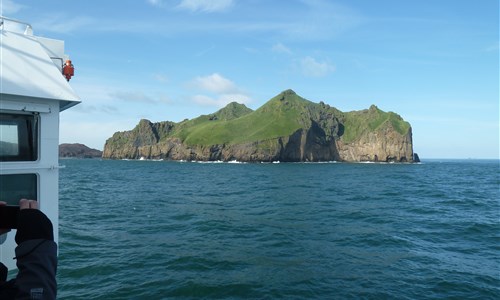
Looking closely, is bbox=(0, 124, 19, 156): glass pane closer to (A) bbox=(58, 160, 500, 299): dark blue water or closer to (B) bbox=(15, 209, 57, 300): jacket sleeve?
(B) bbox=(15, 209, 57, 300): jacket sleeve

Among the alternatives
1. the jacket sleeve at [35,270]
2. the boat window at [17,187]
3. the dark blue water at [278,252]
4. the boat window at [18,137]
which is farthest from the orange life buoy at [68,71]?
the dark blue water at [278,252]

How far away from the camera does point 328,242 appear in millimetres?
20875

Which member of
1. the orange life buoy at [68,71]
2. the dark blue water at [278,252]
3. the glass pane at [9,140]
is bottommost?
the dark blue water at [278,252]

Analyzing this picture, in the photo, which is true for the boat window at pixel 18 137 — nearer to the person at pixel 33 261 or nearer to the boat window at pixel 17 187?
the boat window at pixel 17 187

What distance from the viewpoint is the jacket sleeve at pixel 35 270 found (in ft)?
9.48

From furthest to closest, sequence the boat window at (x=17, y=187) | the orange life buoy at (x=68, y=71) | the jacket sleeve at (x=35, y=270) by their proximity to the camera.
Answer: the orange life buoy at (x=68, y=71) < the boat window at (x=17, y=187) < the jacket sleeve at (x=35, y=270)

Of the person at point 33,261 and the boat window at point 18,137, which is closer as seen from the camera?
the person at point 33,261

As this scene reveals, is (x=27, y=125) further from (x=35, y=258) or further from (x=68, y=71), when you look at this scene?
(x=35, y=258)

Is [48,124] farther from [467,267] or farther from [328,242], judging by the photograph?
[467,267]

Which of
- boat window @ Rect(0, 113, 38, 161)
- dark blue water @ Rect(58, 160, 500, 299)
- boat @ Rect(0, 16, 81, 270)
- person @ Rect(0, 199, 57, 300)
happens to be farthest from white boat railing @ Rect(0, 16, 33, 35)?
dark blue water @ Rect(58, 160, 500, 299)

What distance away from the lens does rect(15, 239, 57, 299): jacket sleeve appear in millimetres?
2889

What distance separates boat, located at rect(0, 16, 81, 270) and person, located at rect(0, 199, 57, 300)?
4.28 meters

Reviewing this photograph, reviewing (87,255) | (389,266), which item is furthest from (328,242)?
(87,255)

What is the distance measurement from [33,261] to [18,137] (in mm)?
4891
